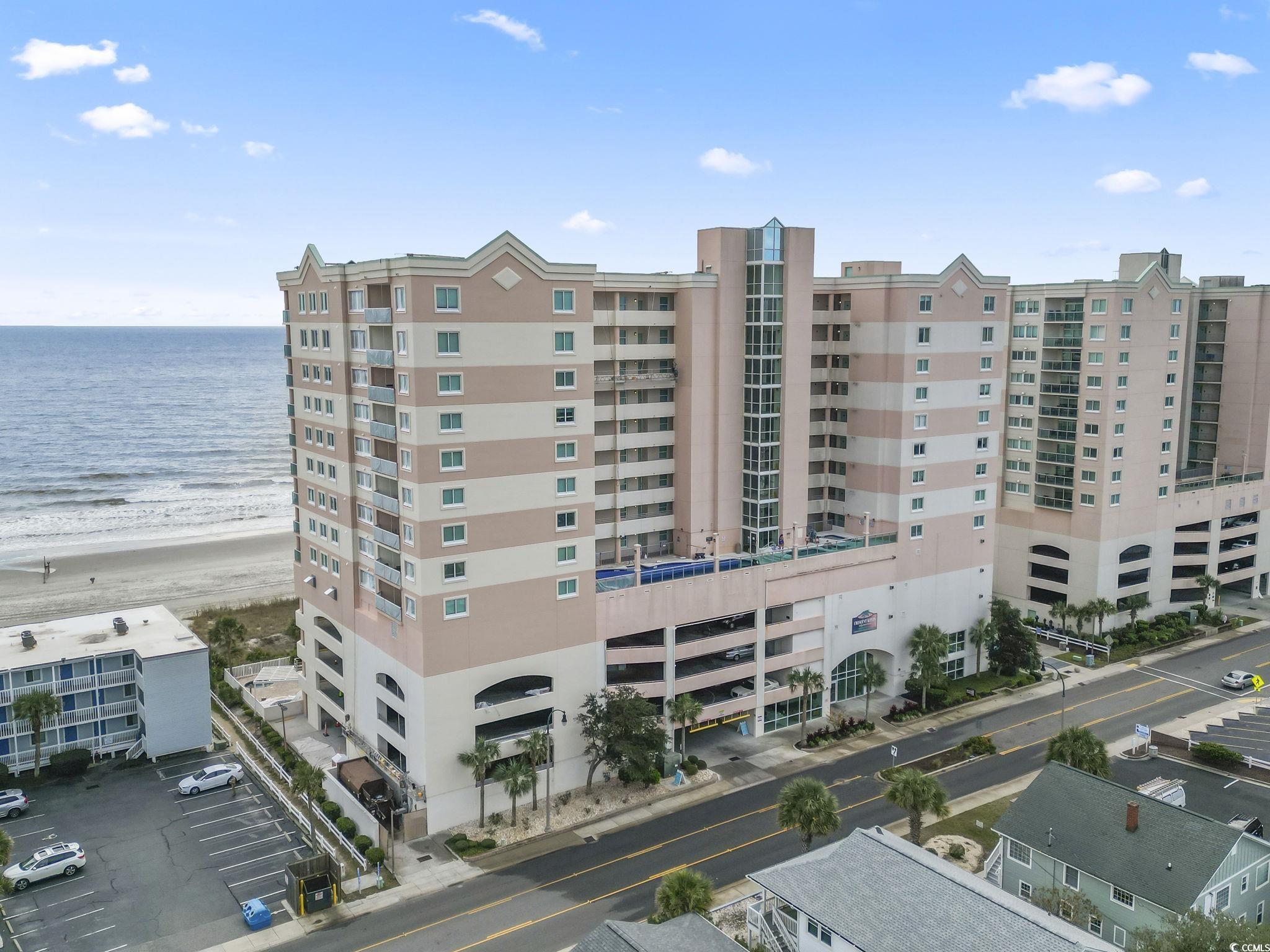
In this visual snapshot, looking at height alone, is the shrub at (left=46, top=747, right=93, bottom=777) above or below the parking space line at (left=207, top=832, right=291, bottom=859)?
above

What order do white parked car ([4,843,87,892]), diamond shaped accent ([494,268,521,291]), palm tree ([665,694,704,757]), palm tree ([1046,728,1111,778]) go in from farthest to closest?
1. palm tree ([665,694,704,757])
2. diamond shaped accent ([494,268,521,291])
3. palm tree ([1046,728,1111,778])
4. white parked car ([4,843,87,892])

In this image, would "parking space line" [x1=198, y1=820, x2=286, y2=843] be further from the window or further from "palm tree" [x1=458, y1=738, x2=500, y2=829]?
the window

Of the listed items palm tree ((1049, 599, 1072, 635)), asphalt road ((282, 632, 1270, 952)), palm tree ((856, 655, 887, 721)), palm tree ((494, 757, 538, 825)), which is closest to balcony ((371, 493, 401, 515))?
palm tree ((494, 757, 538, 825))

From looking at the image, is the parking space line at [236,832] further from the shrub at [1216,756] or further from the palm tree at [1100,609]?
the palm tree at [1100,609]

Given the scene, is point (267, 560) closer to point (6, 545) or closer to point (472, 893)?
point (6, 545)

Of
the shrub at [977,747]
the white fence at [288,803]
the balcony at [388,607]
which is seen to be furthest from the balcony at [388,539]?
the shrub at [977,747]

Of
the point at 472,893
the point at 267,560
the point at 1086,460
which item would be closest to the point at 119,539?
the point at 267,560
